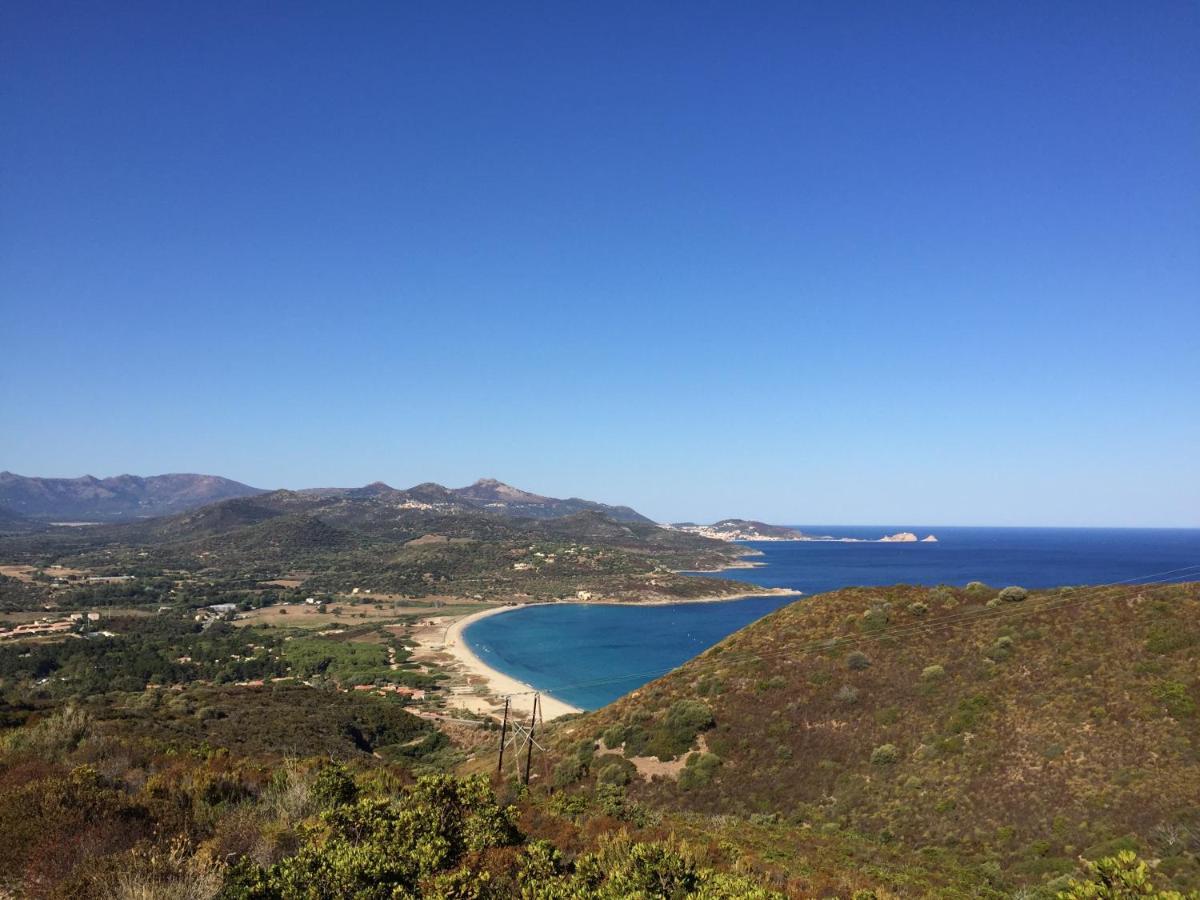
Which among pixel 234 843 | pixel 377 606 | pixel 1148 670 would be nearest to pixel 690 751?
pixel 1148 670

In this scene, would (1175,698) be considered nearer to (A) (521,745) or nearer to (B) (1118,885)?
(B) (1118,885)

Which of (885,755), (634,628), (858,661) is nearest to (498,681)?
(634,628)

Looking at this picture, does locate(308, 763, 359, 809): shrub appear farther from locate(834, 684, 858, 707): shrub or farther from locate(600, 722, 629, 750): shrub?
locate(834, 684, 858, 707): shrub

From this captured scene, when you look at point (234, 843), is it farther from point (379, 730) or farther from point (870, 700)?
point (379, 730)

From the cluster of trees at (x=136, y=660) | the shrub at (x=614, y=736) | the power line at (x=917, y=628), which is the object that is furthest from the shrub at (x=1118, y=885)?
the cluster of trees at (x=136, y=660)

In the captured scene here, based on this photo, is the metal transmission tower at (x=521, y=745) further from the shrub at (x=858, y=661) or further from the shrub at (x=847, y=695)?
the shrub at (x=858, y=661)

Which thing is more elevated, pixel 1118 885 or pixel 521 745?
pixel 1118 885

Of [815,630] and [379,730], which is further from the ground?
[815,630]
